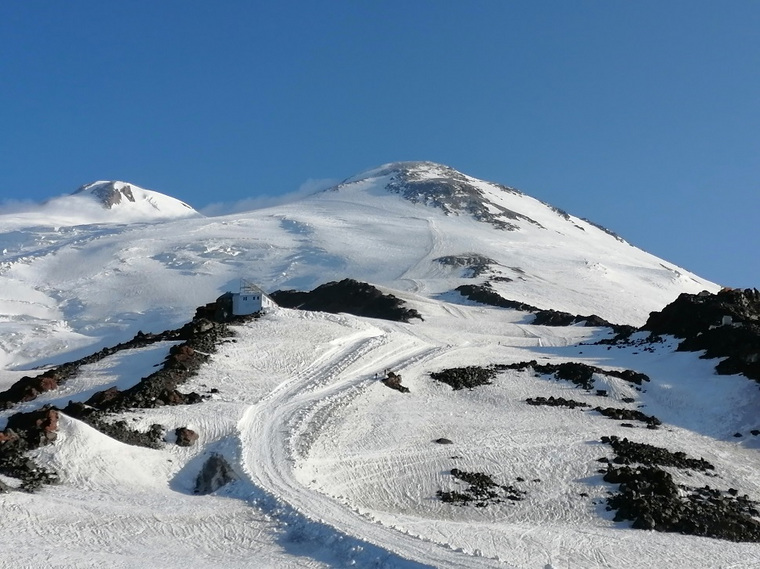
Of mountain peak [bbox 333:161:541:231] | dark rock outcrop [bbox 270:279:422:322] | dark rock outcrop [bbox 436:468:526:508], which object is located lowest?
dark rock outcrop [bbox 436:468:526:508]

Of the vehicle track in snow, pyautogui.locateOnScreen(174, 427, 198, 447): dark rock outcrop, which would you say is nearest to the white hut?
the vehicle track in snow

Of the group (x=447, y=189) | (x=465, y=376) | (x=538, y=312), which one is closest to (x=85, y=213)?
(x=447, y=189)

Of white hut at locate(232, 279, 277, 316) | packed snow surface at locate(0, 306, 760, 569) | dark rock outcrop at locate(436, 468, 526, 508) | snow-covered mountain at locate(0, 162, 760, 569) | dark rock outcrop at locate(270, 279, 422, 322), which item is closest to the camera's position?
packed snow surface at locate(0, 306, 760, 569)

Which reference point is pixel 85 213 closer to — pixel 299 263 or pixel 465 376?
pixel 299 263

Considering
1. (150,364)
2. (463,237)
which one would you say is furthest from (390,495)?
(463,237)

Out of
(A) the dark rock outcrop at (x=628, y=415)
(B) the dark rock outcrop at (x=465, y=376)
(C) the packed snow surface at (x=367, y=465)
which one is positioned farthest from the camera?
(B) the dark rock outcrop at (x=465, y=376)

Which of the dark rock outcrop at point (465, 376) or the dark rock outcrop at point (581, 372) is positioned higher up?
the dark rock outcrop at point (581, 372)

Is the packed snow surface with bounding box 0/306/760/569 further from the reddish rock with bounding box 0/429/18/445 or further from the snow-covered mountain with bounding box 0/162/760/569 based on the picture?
the reddish rock with bounding box 0/429/18/445

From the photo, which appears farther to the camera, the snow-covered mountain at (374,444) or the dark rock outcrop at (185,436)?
the dark rock outcrop at (185,436)

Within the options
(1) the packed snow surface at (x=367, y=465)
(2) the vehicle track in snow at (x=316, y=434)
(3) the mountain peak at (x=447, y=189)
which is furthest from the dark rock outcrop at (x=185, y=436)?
(3) the mountain peak at (x=447, y=189)

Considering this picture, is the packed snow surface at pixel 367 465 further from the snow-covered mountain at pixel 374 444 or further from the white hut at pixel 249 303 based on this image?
the white hut at pixel 249 303

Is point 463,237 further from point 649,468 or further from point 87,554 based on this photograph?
point 87,554

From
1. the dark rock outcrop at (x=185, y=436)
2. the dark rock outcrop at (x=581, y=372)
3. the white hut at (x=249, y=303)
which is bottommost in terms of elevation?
the dark rock outcrop at (x=185, y=436)

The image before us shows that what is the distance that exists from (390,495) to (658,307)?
77.4m
